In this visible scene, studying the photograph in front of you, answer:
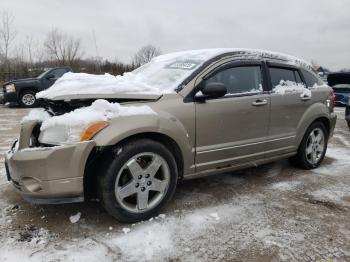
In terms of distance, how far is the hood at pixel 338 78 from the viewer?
12.7 metres

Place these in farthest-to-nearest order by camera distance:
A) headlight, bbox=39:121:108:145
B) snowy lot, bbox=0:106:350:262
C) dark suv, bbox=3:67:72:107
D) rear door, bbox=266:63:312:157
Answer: dark suv, bbox=3:67:72:107 < rear door, bbox=266:63:312:157 < headlight, bbox=39:121:108:145 < snowy lot, bbox=0:106:350:262

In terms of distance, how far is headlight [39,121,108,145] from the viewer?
2672mm

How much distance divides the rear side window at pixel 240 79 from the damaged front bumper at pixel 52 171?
5.13ft

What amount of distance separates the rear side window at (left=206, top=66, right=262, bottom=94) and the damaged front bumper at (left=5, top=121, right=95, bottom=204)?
1564 millimetres

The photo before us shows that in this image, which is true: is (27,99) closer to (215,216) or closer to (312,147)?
(312,147)

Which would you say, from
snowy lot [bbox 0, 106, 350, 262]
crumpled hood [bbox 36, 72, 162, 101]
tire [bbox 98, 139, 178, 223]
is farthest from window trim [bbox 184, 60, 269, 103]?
snowy lot [bbox 0, 106, 350, 262]

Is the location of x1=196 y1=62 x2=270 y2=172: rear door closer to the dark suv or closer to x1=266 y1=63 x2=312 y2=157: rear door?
x1=266 y1=63 x2=312 y2=157: rear door

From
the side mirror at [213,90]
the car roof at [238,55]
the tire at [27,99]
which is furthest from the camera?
the tire at [27,99]

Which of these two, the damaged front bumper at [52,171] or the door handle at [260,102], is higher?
the door handle at [260,102]

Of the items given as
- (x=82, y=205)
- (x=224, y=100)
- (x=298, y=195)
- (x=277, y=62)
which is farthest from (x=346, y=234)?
(x=82, y=205)

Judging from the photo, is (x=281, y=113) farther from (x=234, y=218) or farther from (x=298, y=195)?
(x=234, y=218)

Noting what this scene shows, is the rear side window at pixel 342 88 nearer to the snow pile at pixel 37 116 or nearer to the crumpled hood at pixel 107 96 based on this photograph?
the crumpled hood at pixel 107 96

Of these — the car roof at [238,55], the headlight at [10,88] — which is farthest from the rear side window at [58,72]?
the car roof at [238,55]

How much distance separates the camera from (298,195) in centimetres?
377
